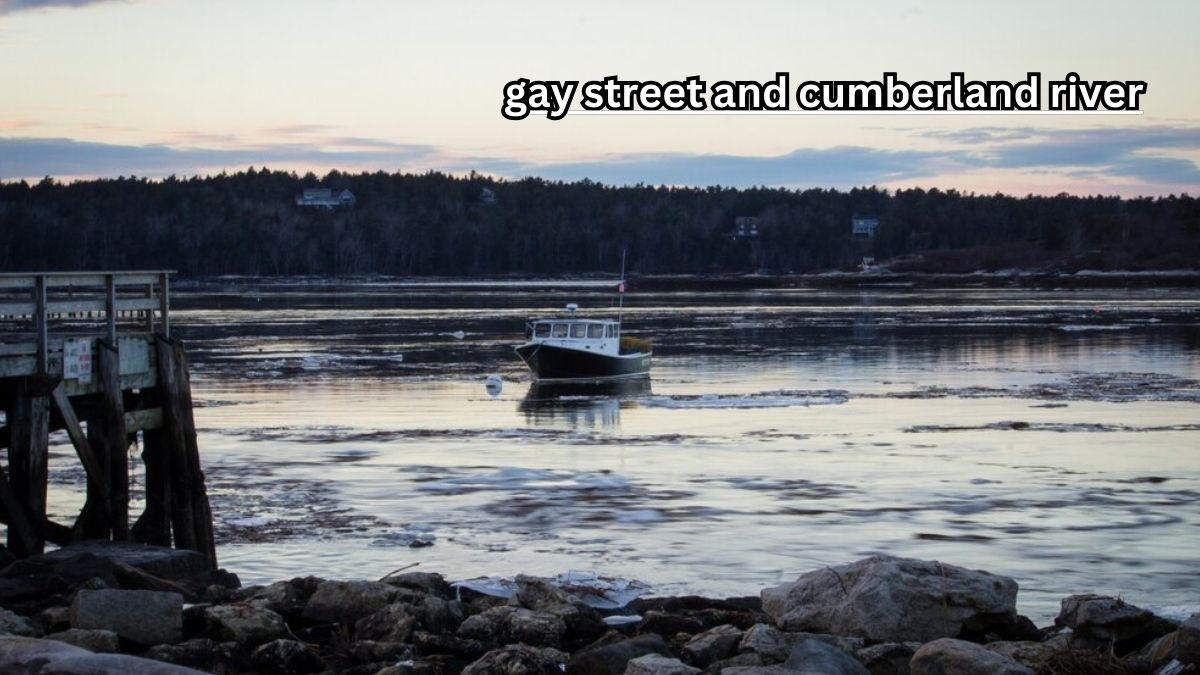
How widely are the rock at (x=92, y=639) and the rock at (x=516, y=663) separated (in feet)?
7.88

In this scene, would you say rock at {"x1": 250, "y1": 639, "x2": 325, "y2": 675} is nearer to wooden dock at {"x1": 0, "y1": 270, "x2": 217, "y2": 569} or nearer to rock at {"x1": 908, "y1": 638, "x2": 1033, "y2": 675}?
rock at {"x1": 908, "y1": 638, "x2": 1033, "y2": 675}

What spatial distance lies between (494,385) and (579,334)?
6035 mm

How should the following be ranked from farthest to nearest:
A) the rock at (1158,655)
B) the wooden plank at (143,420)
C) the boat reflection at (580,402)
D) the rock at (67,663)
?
the boat reflection at (580,402)
the wooden plank at (143,420)
the rock at (1158,655)
the rock at (67,663)

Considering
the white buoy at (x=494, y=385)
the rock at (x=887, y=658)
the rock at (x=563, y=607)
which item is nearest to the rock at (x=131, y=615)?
the rock at (x=563, y=607)

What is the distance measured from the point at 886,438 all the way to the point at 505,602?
16.8 m

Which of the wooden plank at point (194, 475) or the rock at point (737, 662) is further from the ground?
the wooden plank at point (194, 475)

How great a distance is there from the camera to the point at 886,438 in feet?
96.8

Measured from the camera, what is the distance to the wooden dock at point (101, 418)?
15773 millimetres

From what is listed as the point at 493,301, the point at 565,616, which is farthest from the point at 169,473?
the point at 493,301

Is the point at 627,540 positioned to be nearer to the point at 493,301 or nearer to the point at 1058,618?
the point at 1058,618

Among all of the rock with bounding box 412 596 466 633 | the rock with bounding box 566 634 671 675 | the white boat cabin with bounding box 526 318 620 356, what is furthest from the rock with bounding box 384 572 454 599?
the white boat cabin with bounding box 526 318 620 356

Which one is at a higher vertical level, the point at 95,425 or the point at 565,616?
the point at 95,425

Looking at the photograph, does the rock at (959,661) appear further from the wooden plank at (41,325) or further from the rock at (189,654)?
the wooden plank at (41,325)

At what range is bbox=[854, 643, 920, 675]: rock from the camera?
1127 centimetres
